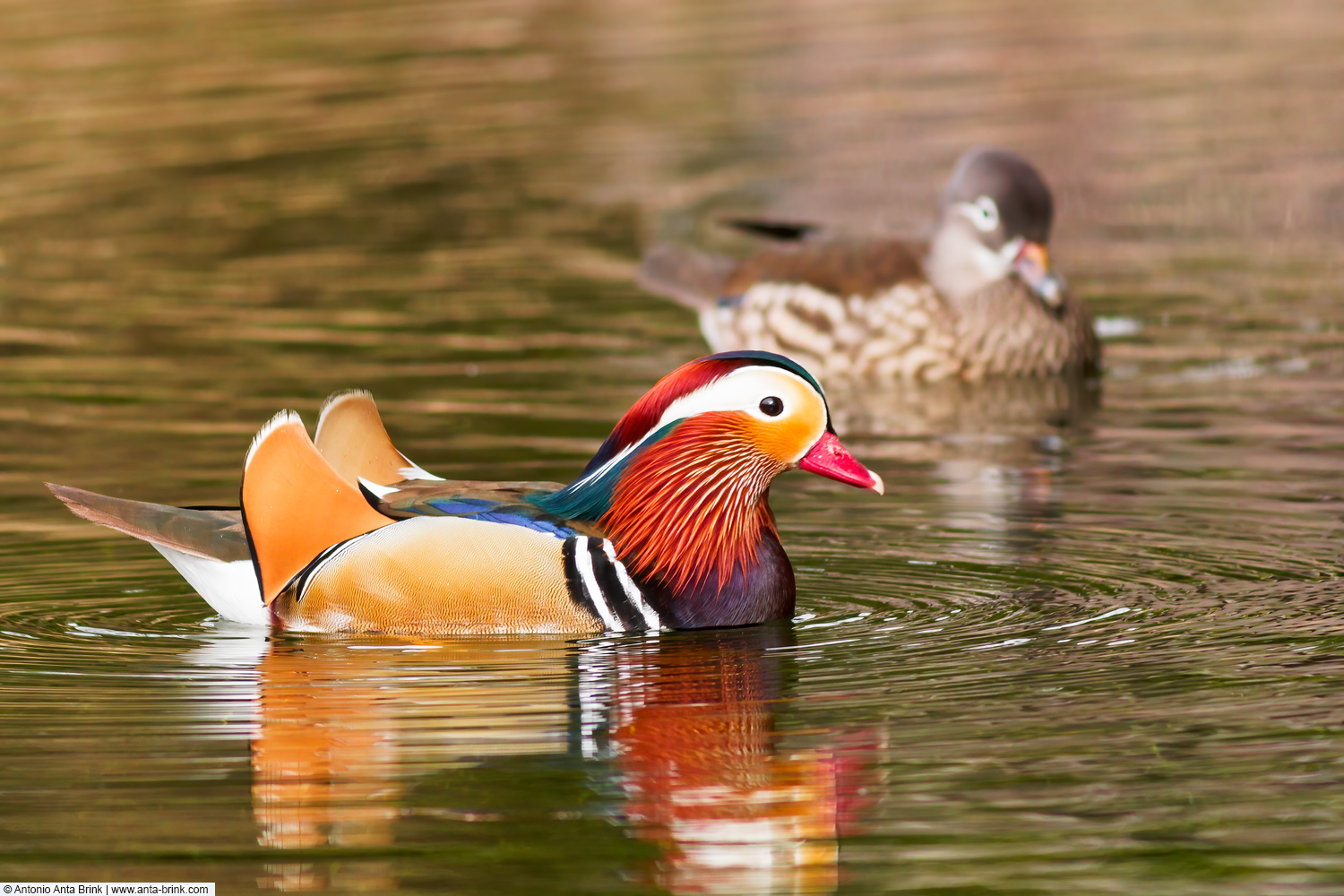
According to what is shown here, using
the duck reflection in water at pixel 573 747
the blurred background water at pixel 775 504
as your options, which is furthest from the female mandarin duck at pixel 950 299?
the duck reflection in water at pixel 573 747

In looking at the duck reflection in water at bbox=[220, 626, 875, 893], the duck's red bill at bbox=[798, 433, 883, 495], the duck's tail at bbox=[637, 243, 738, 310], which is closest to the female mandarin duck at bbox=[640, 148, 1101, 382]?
the duck's tail at bbox=[637, 243, 738, 310]

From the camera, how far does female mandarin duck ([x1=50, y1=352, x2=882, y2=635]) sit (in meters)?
7.22

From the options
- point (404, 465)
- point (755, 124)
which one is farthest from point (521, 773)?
point (755, 124)

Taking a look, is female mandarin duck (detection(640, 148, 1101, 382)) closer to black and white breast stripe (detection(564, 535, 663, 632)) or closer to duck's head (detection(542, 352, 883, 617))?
duck's head (detection(542, 352, 883, 617))

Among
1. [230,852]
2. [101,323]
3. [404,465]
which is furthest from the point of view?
[101,323]

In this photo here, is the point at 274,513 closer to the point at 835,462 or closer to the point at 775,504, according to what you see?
the point at 835,462

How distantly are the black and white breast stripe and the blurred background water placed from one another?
3.3 inches

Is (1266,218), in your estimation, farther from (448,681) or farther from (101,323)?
(448,681)

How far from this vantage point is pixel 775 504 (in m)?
9.60

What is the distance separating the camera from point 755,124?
78.9ft

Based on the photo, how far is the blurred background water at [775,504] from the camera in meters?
5.48

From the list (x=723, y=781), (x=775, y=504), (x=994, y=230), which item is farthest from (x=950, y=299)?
(x=723, y=781)

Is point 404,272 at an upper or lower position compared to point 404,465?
upper

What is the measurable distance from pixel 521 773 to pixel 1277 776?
182 centimetres
